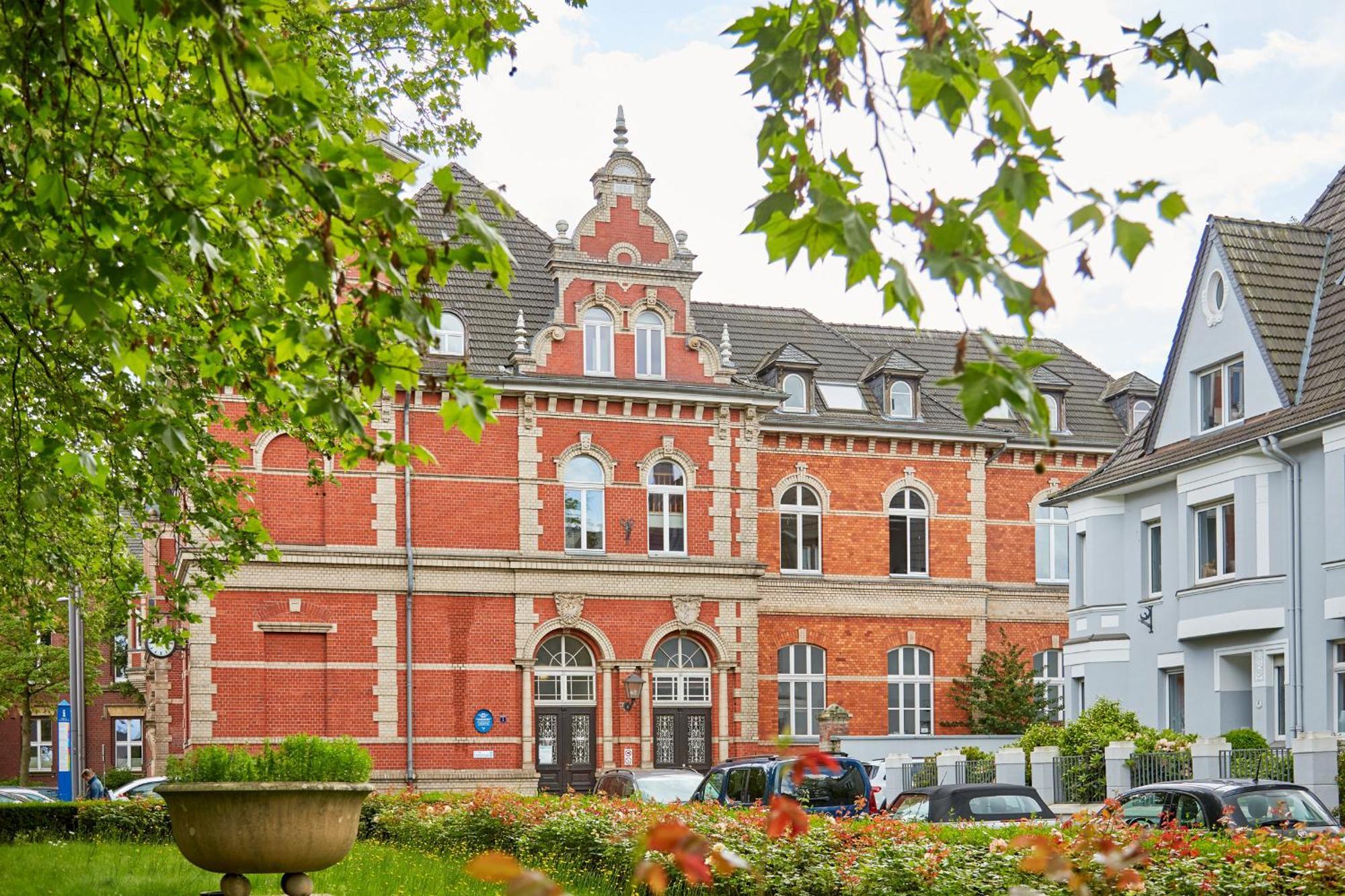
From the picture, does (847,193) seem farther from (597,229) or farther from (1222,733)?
(597,229)

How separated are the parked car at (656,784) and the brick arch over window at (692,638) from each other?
12.5m

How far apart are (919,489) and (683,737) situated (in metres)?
9.56

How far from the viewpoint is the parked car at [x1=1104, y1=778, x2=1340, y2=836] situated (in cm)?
1600

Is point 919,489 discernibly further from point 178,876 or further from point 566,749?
point 178,876

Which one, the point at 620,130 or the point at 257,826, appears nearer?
the point at 257,826

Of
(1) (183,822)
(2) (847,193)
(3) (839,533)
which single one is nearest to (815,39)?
(2) (847,193)

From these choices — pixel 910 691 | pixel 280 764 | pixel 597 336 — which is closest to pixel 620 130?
pixel 597 336

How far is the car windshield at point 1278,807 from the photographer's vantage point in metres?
16.1

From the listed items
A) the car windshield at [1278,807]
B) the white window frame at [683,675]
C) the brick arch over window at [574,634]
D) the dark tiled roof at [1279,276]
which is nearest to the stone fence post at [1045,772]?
the dark tiled roof at [1279,276]

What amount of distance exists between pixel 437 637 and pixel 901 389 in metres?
14.3

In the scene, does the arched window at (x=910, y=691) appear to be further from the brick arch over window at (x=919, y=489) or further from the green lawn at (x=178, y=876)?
the green lawn at (x=178, y=876)

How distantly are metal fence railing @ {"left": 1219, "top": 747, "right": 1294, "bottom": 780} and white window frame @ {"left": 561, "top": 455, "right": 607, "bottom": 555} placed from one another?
1723 cm

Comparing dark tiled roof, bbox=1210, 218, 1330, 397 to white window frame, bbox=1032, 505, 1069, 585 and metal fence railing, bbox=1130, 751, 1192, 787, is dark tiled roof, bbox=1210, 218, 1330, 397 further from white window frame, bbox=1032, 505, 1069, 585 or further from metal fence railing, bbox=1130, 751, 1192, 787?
white window frame, bbox=1032, 505, 1069, 585

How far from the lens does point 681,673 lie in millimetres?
37875
